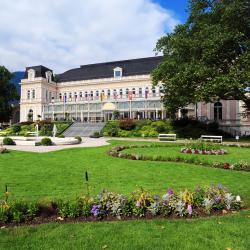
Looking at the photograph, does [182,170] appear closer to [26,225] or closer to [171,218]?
[171,218]

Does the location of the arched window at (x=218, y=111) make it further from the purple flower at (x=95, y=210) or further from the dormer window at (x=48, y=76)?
the purple flower at (x=95, y=210)

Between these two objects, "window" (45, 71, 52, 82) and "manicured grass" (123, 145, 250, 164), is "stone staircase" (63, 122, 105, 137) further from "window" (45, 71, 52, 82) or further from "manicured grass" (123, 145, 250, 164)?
"manicured grass" (123, 145, 250, 164)

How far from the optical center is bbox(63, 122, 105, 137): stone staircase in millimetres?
42969

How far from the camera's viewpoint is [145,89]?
6097 centimetres

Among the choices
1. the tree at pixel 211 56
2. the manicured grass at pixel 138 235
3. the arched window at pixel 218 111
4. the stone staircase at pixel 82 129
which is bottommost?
the manicured grass at pixel 138 235

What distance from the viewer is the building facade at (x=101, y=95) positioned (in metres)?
51.3

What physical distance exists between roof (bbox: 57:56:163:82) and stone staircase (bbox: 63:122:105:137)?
832 inches

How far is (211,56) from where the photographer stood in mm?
27062

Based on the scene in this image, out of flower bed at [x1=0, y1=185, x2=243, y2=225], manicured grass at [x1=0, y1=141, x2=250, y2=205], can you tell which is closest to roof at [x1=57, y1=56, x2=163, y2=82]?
manicured grass at [x1=0, y1=141, x2=250, y2=205]

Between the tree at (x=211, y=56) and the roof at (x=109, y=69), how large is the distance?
30620 mm

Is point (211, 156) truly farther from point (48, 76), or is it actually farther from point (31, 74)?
point (31, 74)

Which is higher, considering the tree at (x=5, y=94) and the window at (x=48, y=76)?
the window at (x=48, y=76)

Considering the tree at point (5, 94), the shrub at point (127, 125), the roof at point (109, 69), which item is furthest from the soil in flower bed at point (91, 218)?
the tree at point (5, 94)

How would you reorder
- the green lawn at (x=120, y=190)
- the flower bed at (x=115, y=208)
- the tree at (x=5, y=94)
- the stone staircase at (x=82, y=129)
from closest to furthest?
1. the green lawn at (x=120, y=190)
2. the flower bed at (x=115, y=208)
3. the stone staircase at (x=82, y=129)
4. the tree at (x=5, y=94)
